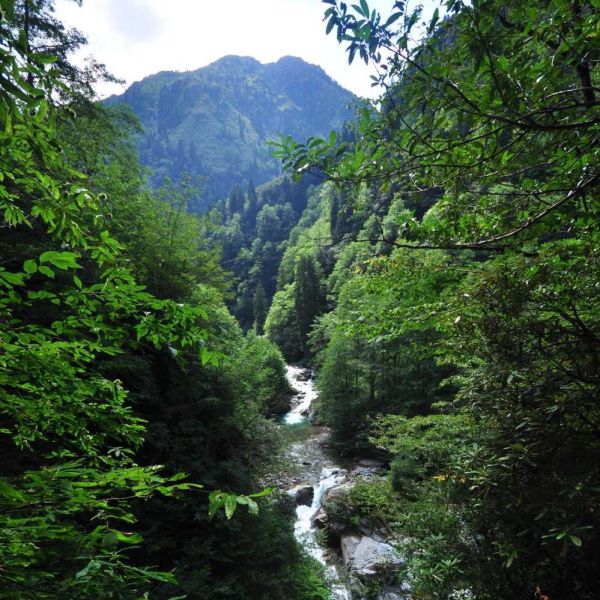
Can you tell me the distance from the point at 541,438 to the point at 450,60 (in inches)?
117

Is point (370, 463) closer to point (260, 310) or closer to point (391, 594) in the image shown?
point (391, 594)

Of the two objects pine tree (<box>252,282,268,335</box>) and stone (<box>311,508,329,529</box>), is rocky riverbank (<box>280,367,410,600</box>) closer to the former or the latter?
stone (<box>311,508,329,529</box>)

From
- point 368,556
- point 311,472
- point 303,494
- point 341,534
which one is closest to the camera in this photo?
point 368,556

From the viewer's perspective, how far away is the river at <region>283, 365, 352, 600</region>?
937 cm

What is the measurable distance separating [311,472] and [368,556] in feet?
23.7

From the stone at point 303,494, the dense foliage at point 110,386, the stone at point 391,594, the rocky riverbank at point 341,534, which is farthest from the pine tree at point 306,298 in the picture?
the stone at point 391,594

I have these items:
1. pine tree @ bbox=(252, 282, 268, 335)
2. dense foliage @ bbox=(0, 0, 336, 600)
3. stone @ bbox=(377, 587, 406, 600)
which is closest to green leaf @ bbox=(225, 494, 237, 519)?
dense foliage @ bbox=(0, 0, 336, 600)

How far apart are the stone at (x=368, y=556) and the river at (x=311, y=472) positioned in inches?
21.3

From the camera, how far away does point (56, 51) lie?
387 inches

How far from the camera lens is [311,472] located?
53.1ft

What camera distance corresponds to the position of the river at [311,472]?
9370 millimetres

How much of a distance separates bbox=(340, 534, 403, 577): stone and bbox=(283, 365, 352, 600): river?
542mm

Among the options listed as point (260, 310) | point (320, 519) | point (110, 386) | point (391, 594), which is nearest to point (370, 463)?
point (320, 519)

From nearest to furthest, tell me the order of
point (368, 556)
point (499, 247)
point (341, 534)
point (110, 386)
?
1. point (110, 386)
2. point (499, 247)
3. point (368, 556)
4. point (341, 534)
